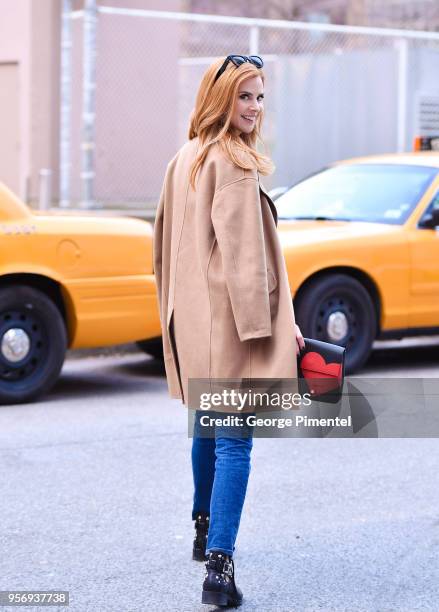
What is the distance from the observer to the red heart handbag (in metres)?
3.90

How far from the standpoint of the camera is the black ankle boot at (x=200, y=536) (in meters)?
4.37

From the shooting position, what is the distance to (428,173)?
9203mm

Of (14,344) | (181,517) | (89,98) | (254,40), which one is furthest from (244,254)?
(254,40)

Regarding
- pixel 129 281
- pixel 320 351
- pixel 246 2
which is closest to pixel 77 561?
pixel 320 351

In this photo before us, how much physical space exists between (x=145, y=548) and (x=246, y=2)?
28.2 m

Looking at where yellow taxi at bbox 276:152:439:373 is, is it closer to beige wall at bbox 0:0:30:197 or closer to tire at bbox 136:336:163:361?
tire at bbox 136:336:163:361

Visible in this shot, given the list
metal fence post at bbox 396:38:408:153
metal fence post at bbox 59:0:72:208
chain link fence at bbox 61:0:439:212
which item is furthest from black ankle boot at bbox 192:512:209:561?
metal fence post at bbox 396:38:408:153

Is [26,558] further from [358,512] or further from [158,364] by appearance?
[158,364]

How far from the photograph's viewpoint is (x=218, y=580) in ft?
12.8

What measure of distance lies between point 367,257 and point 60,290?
222 centimetres

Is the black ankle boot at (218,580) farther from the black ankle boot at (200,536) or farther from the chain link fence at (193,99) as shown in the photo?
the chain link fence at (193,99)

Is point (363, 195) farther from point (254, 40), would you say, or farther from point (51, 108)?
point (51, 108)

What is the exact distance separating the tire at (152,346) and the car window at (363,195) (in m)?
1.31

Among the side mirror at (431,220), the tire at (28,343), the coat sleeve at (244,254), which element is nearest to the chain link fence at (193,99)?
the side mirror at (431,220)
